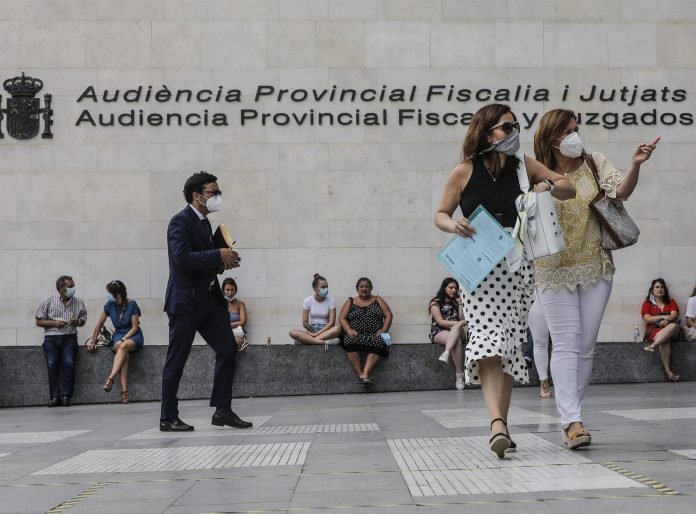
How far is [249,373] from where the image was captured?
15391 mm

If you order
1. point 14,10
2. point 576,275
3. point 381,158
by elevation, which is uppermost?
point 14,10

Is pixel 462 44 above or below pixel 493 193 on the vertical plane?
above

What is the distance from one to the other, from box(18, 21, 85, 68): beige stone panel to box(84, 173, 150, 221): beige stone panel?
6.54ft

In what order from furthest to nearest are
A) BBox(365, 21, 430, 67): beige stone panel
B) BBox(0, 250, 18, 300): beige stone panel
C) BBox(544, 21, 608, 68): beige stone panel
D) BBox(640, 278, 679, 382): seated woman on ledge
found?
BBox(544, 21, 608, 68): beige stone panel
BBox(365, 21, 430, 67): beige stone panel
BBox(0, 250, 18, 300): beige stone panel
BBox(640, 278, 679, 382): seated woman on ledge

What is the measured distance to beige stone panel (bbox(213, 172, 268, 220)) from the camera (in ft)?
58.1

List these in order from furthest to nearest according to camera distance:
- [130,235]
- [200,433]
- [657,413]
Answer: [130,235] → [657,413] → [200,433]

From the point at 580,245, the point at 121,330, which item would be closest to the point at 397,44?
the point at 121,330

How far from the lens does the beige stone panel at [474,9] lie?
59.7 ft

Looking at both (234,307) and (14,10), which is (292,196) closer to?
(234,307)

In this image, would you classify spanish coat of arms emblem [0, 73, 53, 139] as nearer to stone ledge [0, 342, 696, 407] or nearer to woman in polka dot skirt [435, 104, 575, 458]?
stone ledge [0, 342, 696, 407]

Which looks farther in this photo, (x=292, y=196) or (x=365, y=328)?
(x=292, y=196)

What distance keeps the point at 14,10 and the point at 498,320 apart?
46.6ft

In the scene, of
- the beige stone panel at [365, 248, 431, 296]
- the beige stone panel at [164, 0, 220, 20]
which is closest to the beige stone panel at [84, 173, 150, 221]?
the beige stone panel at [164, 0, 220, 20]

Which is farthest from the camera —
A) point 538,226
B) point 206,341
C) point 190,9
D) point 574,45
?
point 574,45
